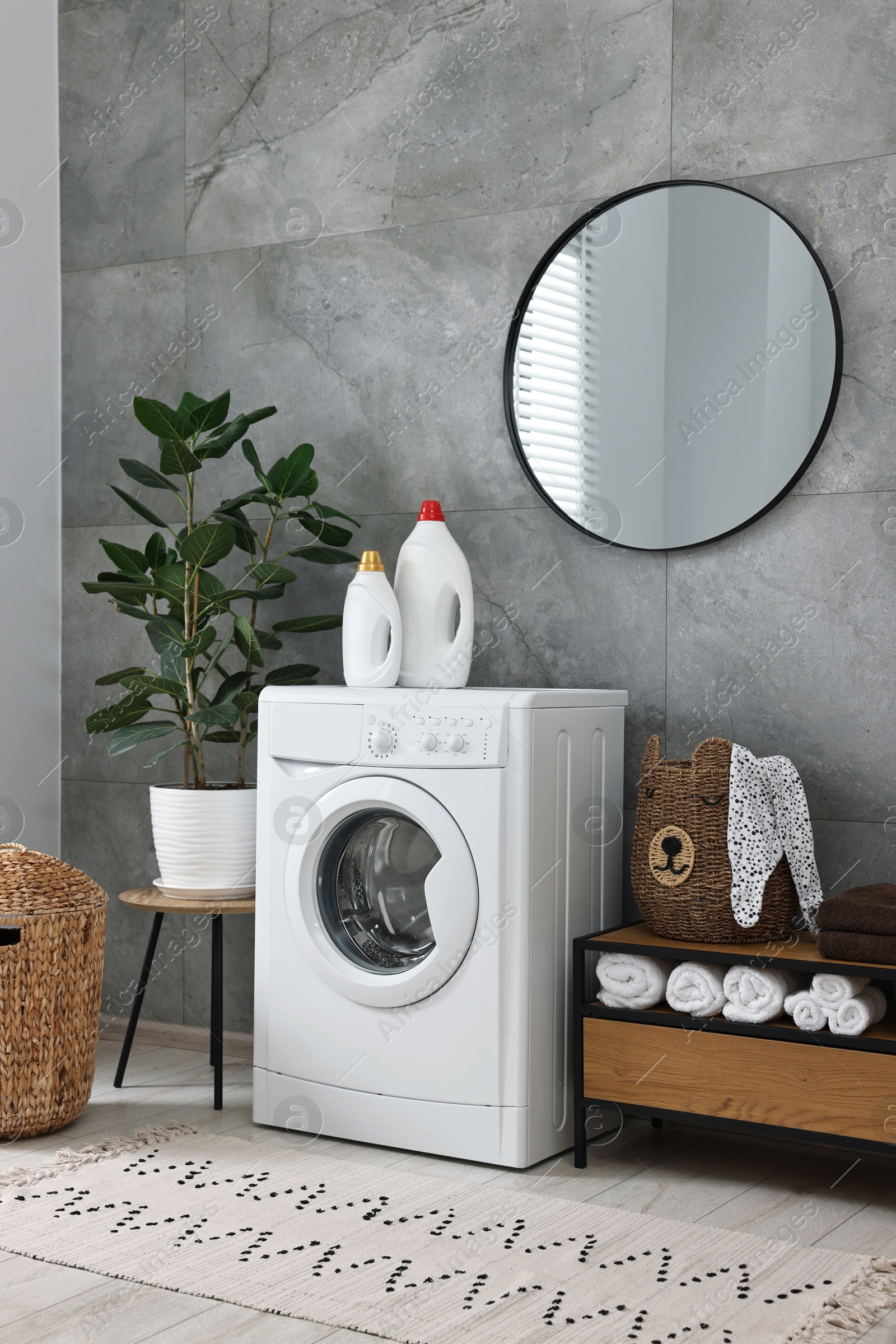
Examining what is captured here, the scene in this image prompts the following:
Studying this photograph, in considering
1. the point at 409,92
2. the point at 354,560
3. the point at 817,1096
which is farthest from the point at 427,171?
the point at 817,1096

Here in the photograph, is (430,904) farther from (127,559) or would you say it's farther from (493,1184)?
(127,559)

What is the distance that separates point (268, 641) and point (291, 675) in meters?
0.11

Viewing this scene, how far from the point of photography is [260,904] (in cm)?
260

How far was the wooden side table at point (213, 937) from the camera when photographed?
2711 millimetres

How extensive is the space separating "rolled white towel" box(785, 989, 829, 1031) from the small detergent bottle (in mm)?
967

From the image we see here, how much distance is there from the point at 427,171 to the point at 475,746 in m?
1.42

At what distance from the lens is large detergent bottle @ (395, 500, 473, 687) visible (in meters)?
2.62

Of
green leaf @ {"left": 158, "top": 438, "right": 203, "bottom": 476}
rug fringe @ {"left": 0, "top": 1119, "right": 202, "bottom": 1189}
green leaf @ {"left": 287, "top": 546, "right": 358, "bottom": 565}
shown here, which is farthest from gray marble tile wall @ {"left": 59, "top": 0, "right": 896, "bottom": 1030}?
rug fringe @ {"left": 0, "top": 1119, "right": 202, "bottom": 1189}

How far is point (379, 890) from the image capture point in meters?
2.53

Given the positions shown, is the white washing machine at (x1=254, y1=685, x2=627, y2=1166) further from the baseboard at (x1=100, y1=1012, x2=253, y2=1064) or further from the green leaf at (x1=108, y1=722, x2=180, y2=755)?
the baseboard at (x1=100, y1=1012, x2=253, y2=1064)

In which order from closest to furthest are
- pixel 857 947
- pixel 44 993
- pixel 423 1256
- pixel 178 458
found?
pixel 423 1256 → pixel 857 947 → pixel 44 993 → pixel 178 458

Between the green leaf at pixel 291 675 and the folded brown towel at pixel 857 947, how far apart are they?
129cm

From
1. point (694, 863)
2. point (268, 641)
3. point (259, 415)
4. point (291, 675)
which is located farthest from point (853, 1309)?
point (259, 415)

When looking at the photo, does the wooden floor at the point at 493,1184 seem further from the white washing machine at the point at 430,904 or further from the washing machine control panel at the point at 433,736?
the washing machine control panel at the point at 433,736
